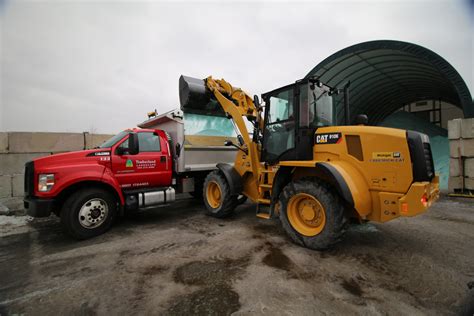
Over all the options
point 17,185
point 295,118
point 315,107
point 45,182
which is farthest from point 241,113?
point 17,185

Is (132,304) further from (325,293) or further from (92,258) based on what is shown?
(325,293)

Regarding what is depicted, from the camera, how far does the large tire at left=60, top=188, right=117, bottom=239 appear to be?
385 centimetres

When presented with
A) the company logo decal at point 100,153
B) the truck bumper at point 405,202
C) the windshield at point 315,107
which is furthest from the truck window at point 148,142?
the truck bumper at point 405,202

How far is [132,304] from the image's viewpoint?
221cm

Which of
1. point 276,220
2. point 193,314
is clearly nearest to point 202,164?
point 276,220

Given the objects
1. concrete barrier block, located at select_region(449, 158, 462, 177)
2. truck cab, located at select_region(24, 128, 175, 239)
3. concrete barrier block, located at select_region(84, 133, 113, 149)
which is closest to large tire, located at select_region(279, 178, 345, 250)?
truck cab, located at select_region(24, 128, 175, 239)

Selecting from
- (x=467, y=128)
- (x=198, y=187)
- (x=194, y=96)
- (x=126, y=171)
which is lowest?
(x=198, y=187)

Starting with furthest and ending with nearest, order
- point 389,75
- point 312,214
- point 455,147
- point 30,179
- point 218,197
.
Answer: point 389,75, point 455,147, point 218,197, point 30,179, point 312,214

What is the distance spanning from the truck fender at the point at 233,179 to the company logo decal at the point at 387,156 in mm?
2651

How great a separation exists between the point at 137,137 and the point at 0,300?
3140 millimetres

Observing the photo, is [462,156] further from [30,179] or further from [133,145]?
[30,179]

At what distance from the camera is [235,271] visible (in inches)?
109

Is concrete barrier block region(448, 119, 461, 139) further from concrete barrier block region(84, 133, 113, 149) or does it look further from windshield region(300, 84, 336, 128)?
concrete barrier block region(84, 133, 113, 149)

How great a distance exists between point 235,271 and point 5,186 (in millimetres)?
7369
